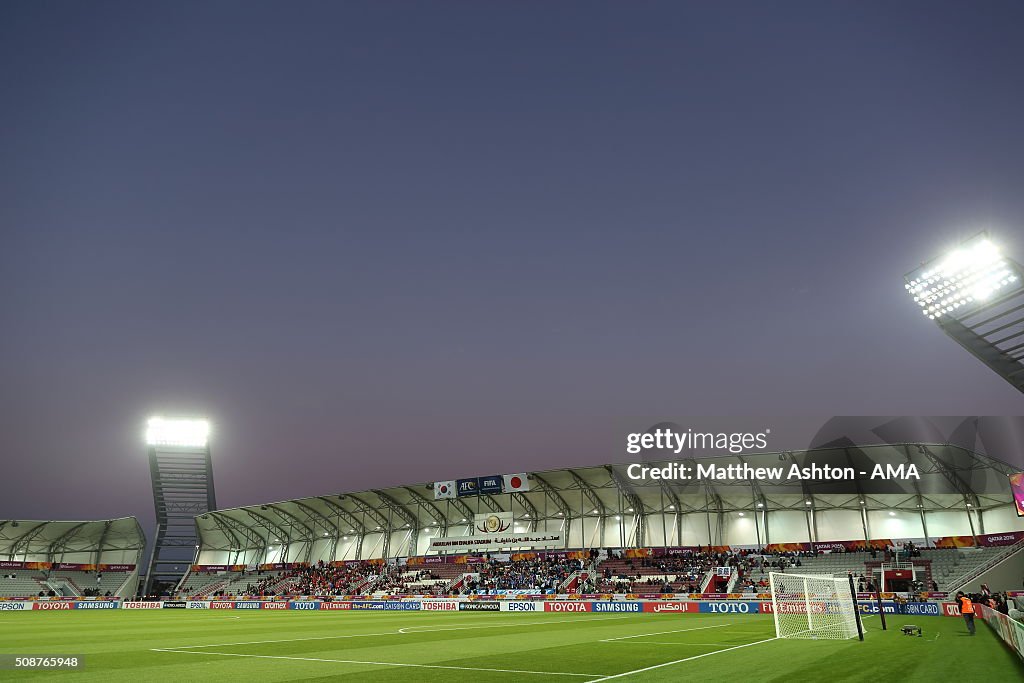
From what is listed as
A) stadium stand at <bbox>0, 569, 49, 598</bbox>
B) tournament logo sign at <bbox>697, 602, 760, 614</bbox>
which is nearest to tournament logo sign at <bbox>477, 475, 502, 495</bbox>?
tournament logo sign at <bbox>697, 602, 760, 614</bbox>

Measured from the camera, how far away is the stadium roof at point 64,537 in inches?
2815

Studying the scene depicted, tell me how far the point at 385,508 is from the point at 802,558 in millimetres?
41901

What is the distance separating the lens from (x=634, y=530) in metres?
57.2

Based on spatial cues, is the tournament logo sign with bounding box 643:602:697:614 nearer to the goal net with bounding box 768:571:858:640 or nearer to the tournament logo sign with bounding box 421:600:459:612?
the tournament logo sign with bounding box 421:600:459:612

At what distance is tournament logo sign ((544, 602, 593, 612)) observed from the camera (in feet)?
136

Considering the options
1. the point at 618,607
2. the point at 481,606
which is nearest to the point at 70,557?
the point at 481,606

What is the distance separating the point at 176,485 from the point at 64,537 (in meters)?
12.9

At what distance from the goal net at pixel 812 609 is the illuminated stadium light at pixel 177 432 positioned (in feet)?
251

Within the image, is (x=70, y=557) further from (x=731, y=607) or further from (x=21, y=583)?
(x=731, y=607)

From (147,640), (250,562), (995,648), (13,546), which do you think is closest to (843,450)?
(995,648)

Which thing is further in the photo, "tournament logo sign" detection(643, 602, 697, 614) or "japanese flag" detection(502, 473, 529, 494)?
"japanese flag" detection(502, 473, 529, 494)

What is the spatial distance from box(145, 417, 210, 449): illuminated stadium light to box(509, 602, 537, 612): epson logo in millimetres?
55222

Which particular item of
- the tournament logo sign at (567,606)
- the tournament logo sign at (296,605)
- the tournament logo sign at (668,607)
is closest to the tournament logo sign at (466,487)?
the tournament logo sign at (296,605)

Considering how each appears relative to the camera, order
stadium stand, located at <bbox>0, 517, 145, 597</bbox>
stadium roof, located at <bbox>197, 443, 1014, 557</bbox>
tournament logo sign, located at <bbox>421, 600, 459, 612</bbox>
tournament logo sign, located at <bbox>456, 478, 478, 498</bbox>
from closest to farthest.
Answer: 1. stadium roof, located at <bbox>197, 443, 1014, 557</bbox>
2. tournament logo sign, located at <bbox>421, 600, 459, 612</bbox>
3. tournament logo sign, located at <bbox>456, 478, 478, 498</bbox>
4. stadium stand, located at <bbox>0, 517, 145, 597</bbox>
